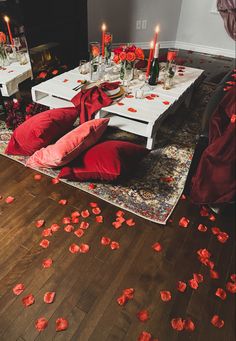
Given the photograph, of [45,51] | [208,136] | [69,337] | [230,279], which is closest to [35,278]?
[69,337]

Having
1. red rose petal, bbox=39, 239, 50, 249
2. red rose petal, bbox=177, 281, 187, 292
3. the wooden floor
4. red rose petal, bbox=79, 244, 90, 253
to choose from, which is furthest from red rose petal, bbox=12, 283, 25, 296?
red rose petal, bbox=177, 281, 187, 292

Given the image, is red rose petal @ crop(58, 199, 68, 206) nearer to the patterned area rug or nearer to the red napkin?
the patterned area rug

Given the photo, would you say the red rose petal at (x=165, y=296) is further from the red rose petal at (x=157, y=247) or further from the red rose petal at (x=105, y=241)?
the red rose petal at (x=105, y=241)

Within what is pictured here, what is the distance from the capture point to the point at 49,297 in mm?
1292

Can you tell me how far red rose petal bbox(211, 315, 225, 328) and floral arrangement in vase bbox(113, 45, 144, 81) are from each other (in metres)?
1.96

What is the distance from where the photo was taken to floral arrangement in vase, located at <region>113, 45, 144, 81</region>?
90.7 inches

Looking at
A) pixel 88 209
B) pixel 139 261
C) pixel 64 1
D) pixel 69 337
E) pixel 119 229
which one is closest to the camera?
pixel 69 337

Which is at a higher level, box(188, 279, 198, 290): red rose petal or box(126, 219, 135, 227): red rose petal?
box(126, 219, 135, 227): red rose petal

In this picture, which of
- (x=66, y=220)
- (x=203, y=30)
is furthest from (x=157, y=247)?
(x=203, y=30)

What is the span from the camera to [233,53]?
439 cm

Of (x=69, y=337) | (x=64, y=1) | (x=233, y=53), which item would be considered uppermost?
(x=64, y=1)

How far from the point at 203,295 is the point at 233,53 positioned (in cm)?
423

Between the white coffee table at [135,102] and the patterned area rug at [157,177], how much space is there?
18 centimetres

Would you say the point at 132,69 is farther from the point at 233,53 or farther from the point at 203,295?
→ the point at 233,53
